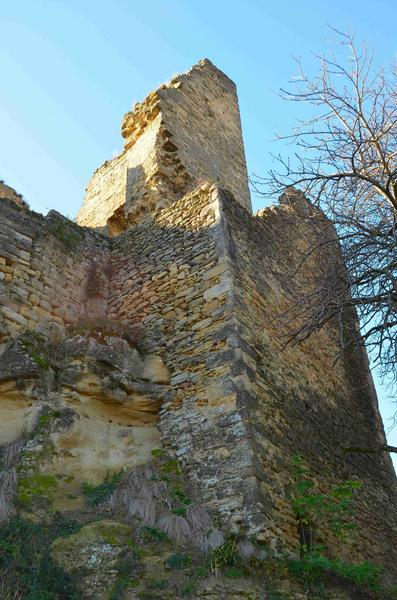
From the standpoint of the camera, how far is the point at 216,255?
7340 mm

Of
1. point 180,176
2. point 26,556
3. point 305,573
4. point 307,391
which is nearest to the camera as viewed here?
point 26,556

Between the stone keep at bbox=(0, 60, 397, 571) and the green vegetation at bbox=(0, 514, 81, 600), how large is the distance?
1061mm

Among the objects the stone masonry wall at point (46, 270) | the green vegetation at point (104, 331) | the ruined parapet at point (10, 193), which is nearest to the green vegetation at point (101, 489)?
the green vegetation at point (104, 331)

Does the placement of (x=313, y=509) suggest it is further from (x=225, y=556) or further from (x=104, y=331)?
(x=104, y=331)

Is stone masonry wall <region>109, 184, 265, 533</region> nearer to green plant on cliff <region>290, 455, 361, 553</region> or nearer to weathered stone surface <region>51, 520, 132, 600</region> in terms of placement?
green plant on cliff <region>290, 455, 361, 553</region>

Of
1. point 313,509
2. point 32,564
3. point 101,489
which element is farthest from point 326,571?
point 32,564

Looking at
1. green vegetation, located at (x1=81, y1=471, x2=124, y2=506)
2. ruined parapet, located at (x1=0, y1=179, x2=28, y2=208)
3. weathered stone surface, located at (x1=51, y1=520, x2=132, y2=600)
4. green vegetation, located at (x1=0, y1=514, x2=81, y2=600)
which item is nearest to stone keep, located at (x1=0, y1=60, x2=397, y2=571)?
green vegetation, located at (x1=81, y1=471, x2=124, y2=506)

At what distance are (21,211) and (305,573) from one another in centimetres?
563

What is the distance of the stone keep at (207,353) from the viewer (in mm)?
5898

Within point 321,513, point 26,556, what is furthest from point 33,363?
point 321,513

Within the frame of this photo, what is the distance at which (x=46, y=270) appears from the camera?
25.3ft

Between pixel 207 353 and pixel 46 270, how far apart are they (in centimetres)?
256

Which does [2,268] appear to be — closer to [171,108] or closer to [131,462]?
[131,462]

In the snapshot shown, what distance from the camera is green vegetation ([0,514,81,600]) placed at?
4.26 m
